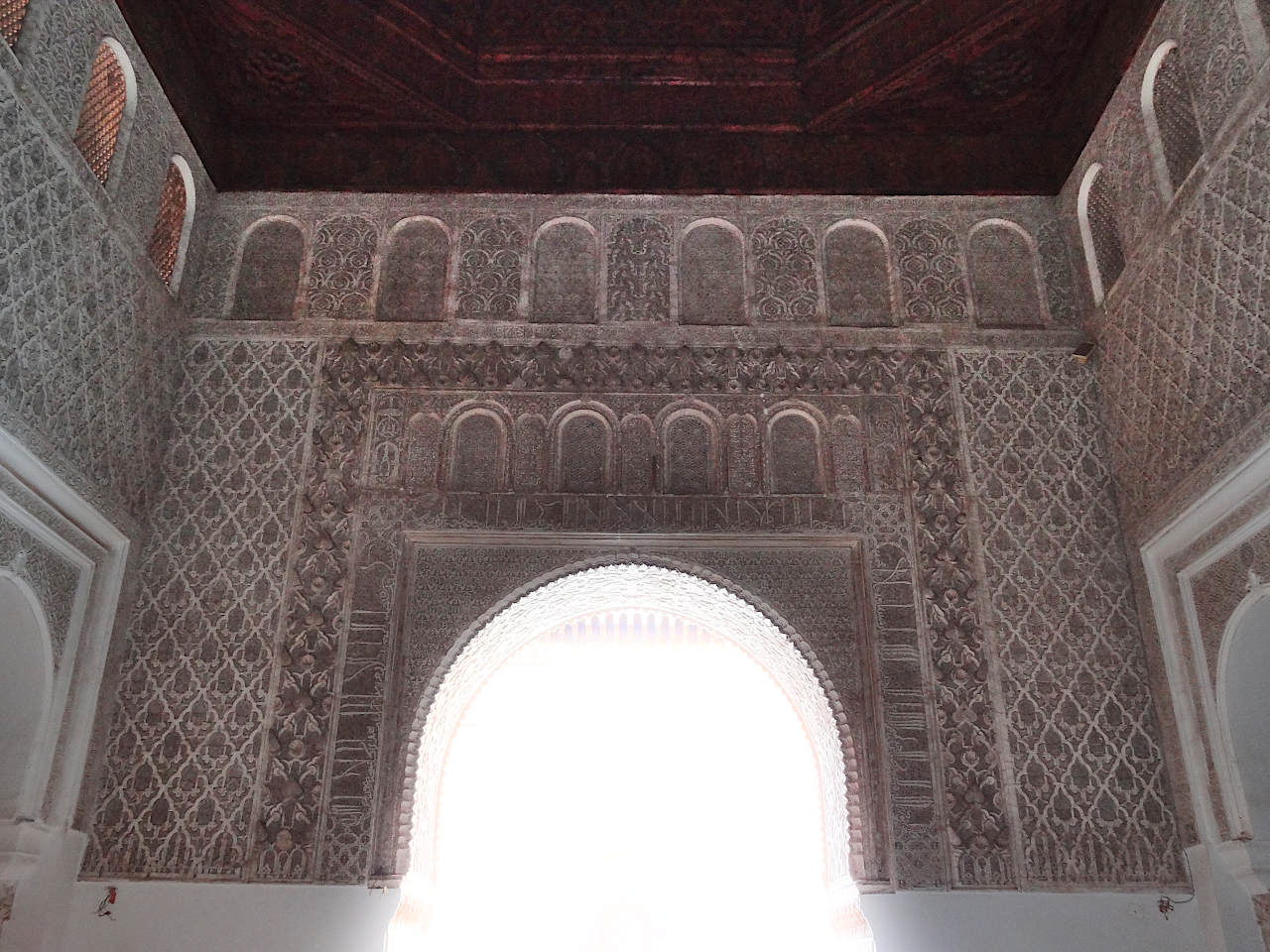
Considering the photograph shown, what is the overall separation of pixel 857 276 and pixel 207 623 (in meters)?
3.19

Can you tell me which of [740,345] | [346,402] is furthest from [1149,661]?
[346,402]

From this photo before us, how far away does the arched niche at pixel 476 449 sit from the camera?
4531mm

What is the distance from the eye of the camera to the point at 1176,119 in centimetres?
401

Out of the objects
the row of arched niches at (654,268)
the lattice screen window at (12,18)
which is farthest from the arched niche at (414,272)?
the lattice screen window at (12,18)

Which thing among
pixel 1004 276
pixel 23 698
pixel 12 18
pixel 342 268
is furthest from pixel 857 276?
pixel 23 698

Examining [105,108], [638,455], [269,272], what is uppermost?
[105,108]

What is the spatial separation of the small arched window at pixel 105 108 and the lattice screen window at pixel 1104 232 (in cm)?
404

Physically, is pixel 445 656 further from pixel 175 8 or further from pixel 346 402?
A: pixel 175 8

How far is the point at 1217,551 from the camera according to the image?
3.74m

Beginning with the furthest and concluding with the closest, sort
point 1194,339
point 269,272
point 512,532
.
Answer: point 269,272 < point 512,532 < point 1194,339

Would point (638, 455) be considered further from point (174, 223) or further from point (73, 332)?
point (174, 223)

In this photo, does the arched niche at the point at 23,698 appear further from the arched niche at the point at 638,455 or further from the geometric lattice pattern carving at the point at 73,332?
the arched niche at the point at 638,455

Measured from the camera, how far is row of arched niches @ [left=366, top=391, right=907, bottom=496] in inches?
178

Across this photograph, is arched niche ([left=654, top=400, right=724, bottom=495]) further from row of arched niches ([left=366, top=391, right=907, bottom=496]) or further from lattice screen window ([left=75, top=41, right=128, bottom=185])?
lattice screen window ([left=75, top=41, right=128, bottom=185])
